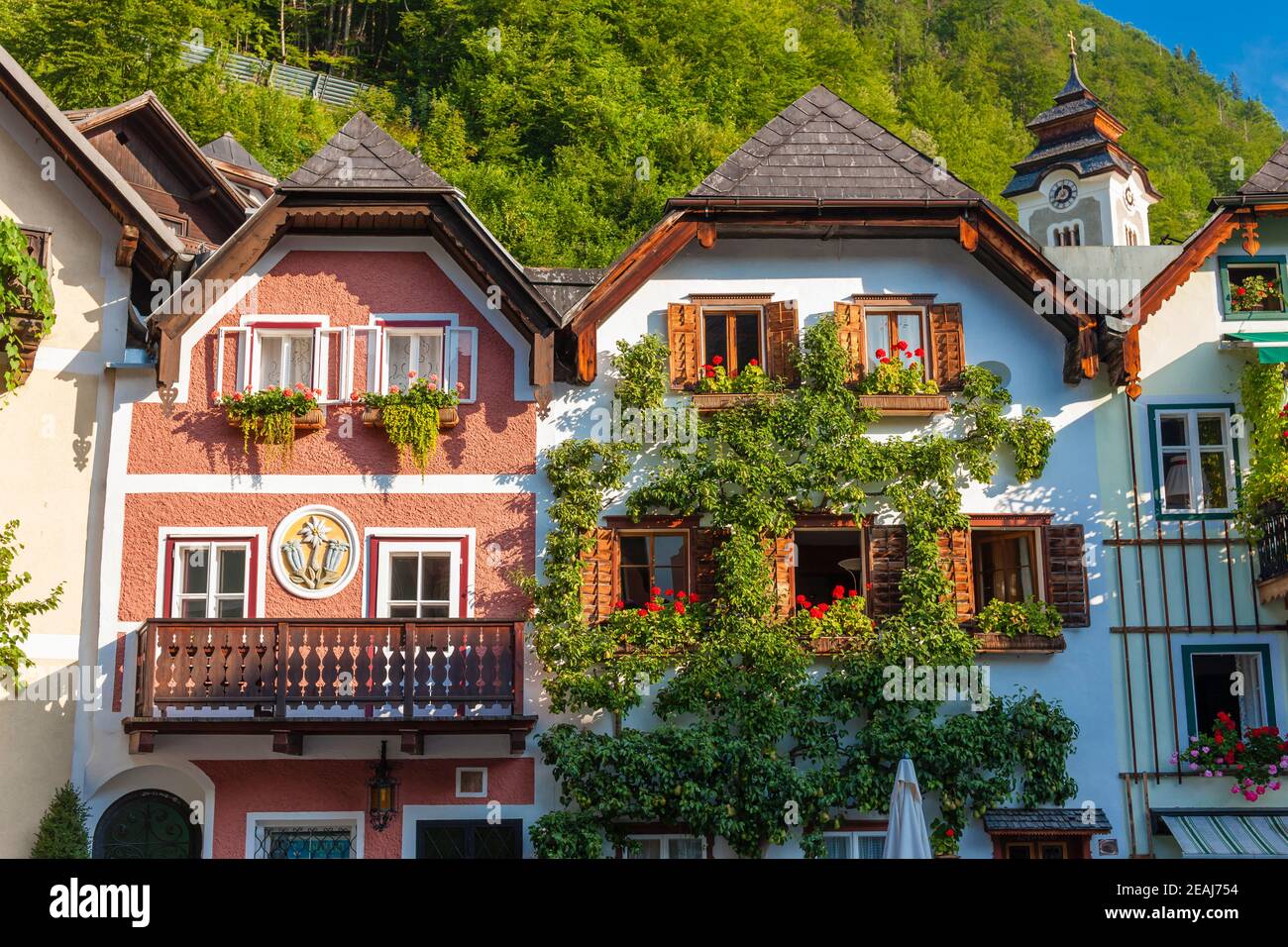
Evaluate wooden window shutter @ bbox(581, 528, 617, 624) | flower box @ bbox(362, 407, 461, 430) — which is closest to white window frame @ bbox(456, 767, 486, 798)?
wooden window shutter @ bbox(581, 528, 617, 624)

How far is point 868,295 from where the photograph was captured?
19.1 m

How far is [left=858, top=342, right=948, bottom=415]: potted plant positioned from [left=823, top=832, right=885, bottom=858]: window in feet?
16.3

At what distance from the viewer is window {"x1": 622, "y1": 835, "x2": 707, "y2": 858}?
17234 mm

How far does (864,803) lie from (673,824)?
2139 mm

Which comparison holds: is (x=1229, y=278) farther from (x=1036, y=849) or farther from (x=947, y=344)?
(x=1036, y=849)

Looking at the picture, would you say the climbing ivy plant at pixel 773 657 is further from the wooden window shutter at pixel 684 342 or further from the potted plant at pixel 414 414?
the potted plant at pixel 414 414

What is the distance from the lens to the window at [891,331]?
1900 centimetres

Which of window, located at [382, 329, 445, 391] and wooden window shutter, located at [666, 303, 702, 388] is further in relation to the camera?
window, located at [382, 329, 445, 391]

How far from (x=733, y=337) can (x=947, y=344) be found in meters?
2.64

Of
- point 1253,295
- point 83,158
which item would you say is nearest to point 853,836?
point 1253,295

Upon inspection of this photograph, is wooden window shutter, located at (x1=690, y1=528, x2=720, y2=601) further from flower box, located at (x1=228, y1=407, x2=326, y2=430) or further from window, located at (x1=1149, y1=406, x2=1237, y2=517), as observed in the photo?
window, located at (x1=1149, y1=406, x2=1237, y2=517)

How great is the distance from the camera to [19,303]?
58.0ft

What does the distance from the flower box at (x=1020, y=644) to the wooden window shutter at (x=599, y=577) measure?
4.30 meters
